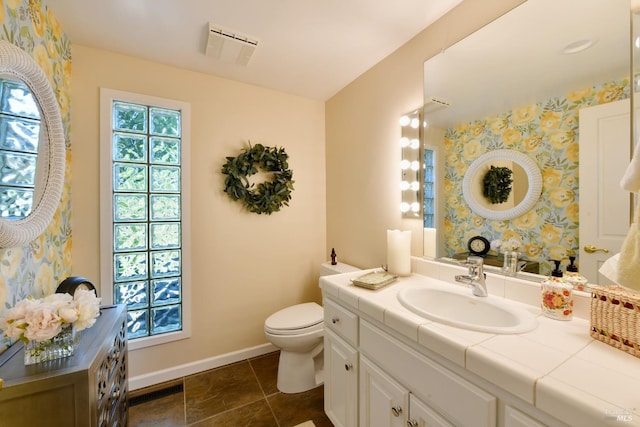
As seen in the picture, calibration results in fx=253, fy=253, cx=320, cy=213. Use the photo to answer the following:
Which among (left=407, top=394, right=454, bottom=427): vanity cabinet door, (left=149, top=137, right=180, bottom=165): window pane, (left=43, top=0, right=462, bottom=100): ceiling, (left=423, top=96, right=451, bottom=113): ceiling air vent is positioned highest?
(left=43, top=0, right=462, bottom=100): ceiling

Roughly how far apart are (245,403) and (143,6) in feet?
8.02

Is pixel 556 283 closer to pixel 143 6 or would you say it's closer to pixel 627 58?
pixel 627 58

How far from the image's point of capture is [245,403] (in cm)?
169

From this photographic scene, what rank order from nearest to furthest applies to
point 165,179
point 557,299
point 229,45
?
point 557,299, point 229,45, point 165,179

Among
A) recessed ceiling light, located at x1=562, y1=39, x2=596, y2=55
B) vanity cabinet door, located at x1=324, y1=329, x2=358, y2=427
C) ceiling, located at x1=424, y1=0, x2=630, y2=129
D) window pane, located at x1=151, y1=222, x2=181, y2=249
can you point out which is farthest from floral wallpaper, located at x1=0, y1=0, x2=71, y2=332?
recessed ceiling light, located at x1=562, y1=39, x2=596, y2=55

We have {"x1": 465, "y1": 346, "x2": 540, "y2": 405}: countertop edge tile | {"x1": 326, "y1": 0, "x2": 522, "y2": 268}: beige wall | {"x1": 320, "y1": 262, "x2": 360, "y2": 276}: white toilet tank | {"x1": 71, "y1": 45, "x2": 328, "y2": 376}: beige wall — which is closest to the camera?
{"x1": 465, "y1": 346, "x2": 540, "y2": 405}: countertop edge tile

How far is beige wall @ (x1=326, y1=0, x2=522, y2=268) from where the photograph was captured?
145 centimetres

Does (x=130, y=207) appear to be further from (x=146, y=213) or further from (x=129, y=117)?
(x=129, y=117)

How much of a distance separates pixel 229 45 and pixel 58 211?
1434mm

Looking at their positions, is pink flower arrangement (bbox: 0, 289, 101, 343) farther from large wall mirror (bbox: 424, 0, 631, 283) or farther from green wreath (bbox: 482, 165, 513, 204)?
green wreath (bbox: 482, 165, 513, 204)

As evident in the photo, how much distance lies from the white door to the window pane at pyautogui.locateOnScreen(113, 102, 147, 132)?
8.19 feet

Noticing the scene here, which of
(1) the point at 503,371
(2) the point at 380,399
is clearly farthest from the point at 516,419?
(2) the point at 380,399

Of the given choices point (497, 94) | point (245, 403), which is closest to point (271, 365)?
point (245, 403)

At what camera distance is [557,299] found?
3.05 ft
